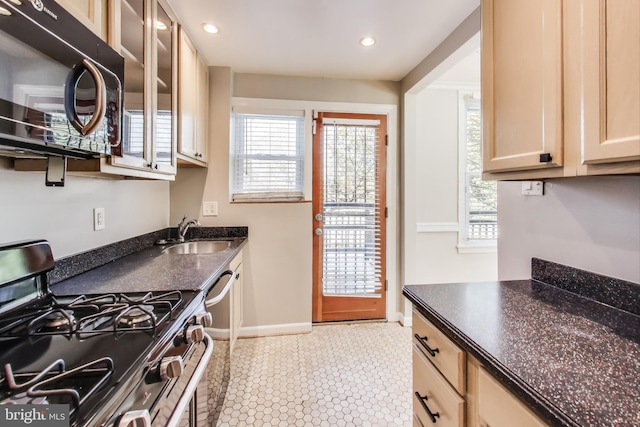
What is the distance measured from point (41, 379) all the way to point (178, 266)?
3.28ft

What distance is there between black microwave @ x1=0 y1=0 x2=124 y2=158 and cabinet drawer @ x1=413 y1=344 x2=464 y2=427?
4.37 feet

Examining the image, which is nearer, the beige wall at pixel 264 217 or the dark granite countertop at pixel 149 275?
the dark granite countertop at pixel 149 275

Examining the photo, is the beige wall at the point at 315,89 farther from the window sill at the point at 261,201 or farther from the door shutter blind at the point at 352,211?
the window sill at the point at 261,201

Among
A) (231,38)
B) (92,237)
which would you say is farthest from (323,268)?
(231,38)

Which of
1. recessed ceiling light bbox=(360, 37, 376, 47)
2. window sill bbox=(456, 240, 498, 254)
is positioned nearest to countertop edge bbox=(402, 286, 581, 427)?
recessed ceiling light bbox=(360, 37, 376, 47)

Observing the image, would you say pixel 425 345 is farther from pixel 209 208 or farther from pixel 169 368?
pixel 209 208

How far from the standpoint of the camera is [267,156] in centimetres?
270

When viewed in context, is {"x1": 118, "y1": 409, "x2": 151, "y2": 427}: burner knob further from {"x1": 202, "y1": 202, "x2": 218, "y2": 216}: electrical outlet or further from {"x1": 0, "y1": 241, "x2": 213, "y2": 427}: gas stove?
{"x1": 202, "y1": 202, "x2": 218, "y2": 216}: electrical outlet

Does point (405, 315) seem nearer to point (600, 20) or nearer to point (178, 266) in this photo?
point (178, 266)

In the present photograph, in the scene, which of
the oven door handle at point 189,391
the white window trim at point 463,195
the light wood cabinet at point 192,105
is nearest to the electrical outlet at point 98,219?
the light wood cabinet at point 192,105

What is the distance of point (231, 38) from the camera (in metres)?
2.10

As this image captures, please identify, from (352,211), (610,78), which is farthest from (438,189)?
(610,78)

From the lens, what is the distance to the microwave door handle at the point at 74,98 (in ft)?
2.58

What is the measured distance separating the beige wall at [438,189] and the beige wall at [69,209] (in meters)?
2.43
